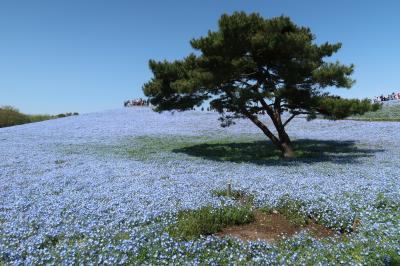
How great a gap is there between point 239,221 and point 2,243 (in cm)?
475

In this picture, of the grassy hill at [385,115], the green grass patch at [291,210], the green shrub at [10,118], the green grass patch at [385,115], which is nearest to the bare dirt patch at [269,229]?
the green grass patch at [291,210]

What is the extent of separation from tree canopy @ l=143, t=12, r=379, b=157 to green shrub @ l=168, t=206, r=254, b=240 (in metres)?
8.50

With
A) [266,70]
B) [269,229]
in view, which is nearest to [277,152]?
[266,70]

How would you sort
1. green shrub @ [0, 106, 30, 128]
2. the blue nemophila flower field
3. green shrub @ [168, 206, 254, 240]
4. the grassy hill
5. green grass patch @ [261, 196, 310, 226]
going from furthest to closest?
green shrub @ [0, 106, 30, 128], the grassy hill, green grass patch @ [261, 196, 310, 226], green shrub @ [168, 206, 254, 240], the blue nemophila flower field

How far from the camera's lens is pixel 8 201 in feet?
31.4

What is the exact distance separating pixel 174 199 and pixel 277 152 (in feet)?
38.1

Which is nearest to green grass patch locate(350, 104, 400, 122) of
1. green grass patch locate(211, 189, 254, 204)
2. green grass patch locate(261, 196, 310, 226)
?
green grass patch locate(211, 189, 254, 204)

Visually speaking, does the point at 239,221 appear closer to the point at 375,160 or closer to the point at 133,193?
the point at 133,193

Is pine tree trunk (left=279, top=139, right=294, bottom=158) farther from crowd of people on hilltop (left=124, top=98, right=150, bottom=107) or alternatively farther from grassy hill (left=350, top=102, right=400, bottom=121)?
crowd of people on hilltop (left=124, top=98, right=150, bottom=107)

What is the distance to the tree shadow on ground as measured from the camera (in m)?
16.7

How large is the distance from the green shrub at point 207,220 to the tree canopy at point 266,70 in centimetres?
850

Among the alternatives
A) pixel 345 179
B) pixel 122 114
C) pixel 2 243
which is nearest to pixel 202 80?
pixel 345 179

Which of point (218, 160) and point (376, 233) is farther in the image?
point (218, 160)

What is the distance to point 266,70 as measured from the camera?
57.5 ft
